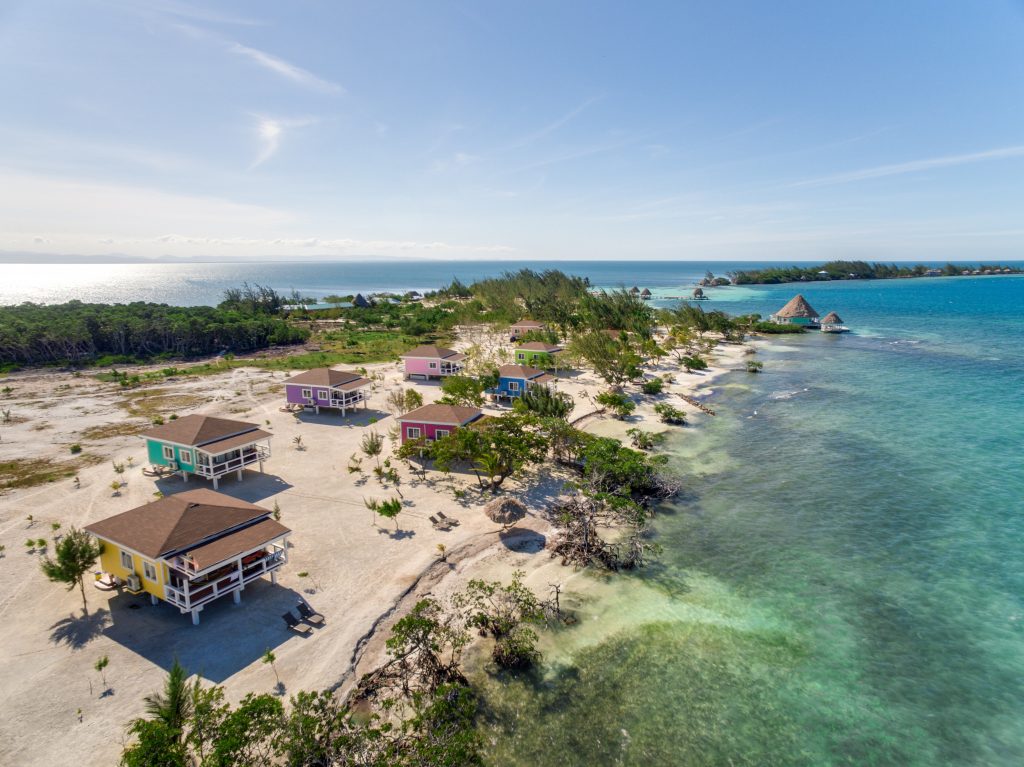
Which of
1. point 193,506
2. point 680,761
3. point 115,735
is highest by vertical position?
point 193,506

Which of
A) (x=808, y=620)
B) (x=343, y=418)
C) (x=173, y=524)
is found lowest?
(x=808, y=620)

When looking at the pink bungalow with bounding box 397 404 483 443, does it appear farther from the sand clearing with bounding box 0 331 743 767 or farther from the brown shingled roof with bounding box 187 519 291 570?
the brown shingled roof with bounding box 187 519 291 570

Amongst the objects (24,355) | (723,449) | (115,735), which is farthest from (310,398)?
(24,355)

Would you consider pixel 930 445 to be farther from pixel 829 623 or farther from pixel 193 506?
pixel 193 506

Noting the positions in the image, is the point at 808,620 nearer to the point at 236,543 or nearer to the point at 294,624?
the point at 294,624

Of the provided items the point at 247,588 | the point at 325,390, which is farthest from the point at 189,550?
the point at 325,390

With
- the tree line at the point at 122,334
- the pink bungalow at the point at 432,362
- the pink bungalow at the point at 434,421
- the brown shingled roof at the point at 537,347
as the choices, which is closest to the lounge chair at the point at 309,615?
the pink bungalow at the point at 434,421

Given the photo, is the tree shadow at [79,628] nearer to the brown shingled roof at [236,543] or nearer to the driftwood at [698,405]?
the brown shingled roof at [236,543]
